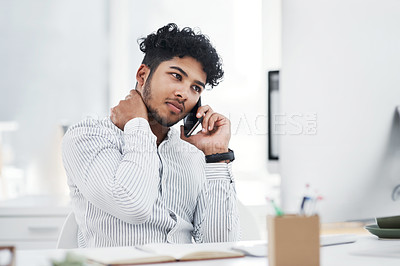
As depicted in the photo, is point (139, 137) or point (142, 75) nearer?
point (139, 137)

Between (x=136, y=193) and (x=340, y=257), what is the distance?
57 cm

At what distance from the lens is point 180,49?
5.98 feet

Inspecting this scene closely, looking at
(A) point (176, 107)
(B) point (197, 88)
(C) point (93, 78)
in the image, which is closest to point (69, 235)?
(A) point (176, 107)

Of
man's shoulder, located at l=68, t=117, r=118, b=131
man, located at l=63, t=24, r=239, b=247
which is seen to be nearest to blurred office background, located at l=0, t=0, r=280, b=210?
man, located at l=63, t=24, r=239, b=247

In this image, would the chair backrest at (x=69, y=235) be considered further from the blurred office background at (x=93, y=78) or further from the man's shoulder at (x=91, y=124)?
the blurred office background at (x=93, y=78)

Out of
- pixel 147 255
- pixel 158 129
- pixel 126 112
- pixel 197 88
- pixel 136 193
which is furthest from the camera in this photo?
pixel 197 88

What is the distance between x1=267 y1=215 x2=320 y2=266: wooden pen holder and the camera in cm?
76

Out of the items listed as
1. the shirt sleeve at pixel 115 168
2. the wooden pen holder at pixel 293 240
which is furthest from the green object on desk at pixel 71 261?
the shirt sleeve at pixel 115 168

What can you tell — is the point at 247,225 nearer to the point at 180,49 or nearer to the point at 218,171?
the point at 218,171

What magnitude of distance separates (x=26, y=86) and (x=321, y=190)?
1.88 meters

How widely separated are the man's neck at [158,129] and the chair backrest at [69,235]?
470mm

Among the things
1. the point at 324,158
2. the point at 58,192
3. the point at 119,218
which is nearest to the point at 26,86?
the point at 58,192

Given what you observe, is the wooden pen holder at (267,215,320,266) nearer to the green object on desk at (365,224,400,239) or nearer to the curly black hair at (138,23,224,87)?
the green object on desk at (365,224,400,239)

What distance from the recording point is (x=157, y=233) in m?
1.42
